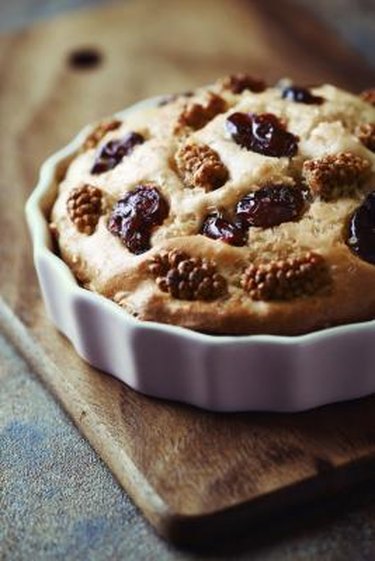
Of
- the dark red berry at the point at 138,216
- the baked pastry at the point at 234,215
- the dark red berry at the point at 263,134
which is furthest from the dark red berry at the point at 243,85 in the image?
the dark red berry at the point at 138,216

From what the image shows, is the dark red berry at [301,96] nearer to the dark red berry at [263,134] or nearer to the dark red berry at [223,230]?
the dark red berry at [263,134]

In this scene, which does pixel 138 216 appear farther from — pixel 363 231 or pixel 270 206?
pixel 363 231

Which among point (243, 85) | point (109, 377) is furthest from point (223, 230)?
point (243, 85)

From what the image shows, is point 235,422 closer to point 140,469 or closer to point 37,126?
point 140,469

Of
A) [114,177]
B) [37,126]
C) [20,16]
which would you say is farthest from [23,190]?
[20,16]

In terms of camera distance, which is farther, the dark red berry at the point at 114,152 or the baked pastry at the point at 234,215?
the dark red berry at the point at 114,152
